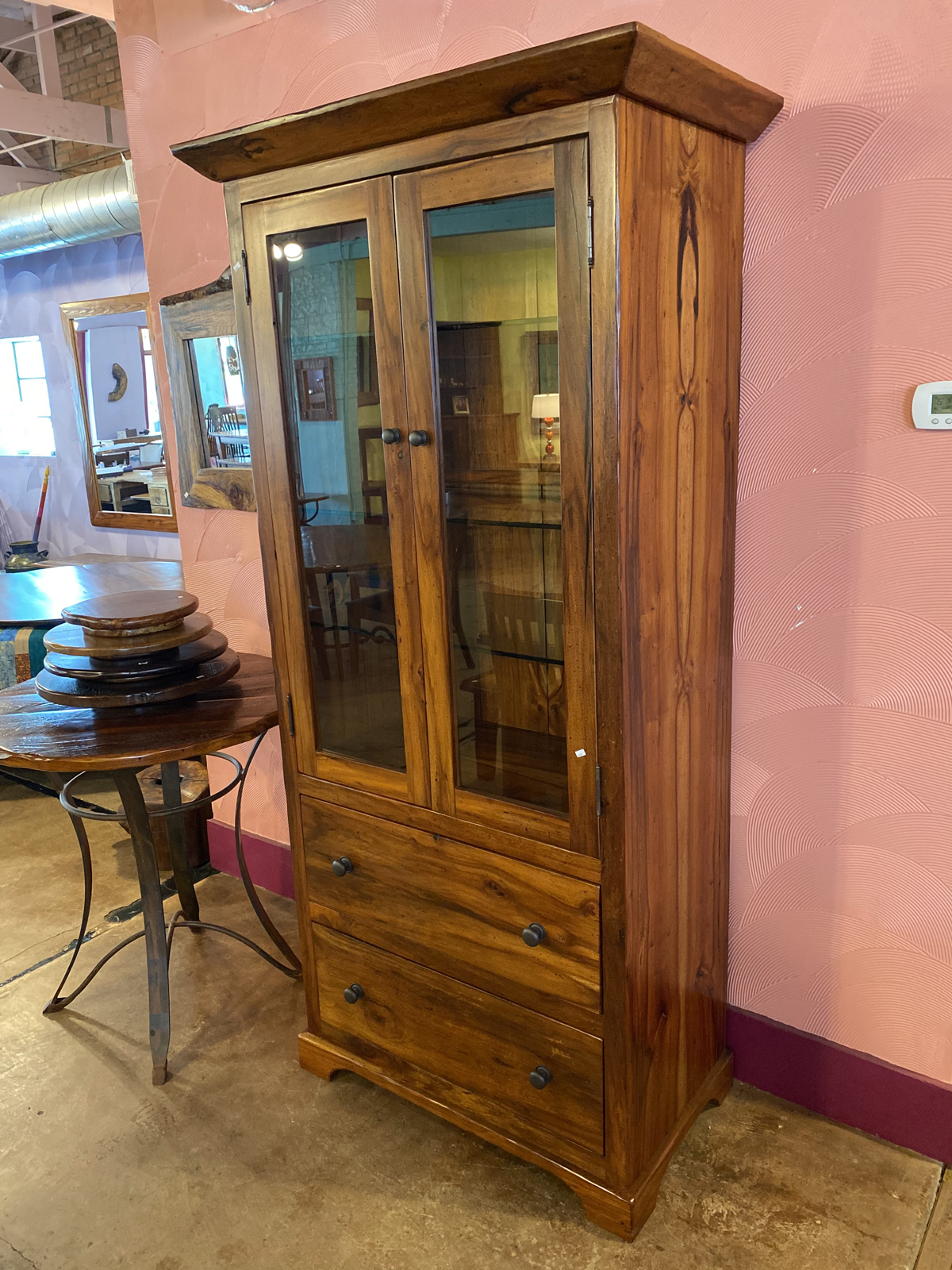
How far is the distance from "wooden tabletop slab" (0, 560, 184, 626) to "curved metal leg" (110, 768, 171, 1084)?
164cm

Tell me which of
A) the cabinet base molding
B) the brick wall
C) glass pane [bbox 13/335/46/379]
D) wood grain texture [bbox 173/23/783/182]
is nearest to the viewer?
wood grain texture [bbox 173/23/783/182]

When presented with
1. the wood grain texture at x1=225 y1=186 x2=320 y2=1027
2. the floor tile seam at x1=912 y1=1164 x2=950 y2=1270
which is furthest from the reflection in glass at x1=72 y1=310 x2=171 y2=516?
the floor tile seam at x1=912 y1=1164 x2=950 y2=1270

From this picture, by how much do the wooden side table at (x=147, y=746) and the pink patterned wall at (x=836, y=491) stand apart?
1.14 meters

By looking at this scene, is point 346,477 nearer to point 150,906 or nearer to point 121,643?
point 121,643

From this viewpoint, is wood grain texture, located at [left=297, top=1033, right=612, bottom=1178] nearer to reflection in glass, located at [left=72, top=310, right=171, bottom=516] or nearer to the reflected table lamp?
the reflected table lamp

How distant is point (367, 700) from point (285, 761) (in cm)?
30

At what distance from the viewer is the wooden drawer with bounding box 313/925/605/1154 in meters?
1.78

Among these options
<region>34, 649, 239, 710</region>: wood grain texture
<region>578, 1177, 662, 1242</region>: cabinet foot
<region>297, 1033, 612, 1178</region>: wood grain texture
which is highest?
<region>34, 649, 239, 710</region>: wood grain texture

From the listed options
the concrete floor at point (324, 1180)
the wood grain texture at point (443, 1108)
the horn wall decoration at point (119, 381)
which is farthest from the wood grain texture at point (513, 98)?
the horn wall decoration at point (119, 381)

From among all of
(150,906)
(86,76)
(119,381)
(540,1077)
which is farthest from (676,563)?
(86,76)

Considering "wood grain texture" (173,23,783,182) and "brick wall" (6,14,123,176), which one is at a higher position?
"brick wall" (6,14,123,176)

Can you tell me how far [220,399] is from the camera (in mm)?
2740

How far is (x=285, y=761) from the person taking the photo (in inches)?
82.4

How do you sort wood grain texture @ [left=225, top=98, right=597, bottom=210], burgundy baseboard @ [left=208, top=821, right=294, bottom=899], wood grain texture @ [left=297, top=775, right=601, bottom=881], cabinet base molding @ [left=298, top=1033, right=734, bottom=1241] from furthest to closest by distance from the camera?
burgundy baseboard @ [left=208, top=821, right=294, bottom=899], cabinet base molding @ [left=298, top=1033, right=734, bottom=1241], wood grain texture @ [left=297, top=775, right=601, bottom=881], wood grain texture @ [left=225, top=98, right=597, bottom=210]
